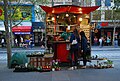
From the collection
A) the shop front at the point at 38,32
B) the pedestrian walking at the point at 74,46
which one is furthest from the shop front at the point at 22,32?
the pedestrian walking at the point at 74,46

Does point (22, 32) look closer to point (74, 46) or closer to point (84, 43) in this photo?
point (84, 43)

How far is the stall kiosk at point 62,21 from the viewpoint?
16422 millimetres

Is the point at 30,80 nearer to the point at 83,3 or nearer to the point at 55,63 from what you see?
the point at 55,63

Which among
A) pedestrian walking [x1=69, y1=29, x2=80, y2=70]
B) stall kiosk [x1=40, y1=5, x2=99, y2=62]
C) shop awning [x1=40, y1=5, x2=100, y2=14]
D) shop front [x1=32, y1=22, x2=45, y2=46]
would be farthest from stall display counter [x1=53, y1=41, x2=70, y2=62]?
shop front [x1=32, y1=22, x2=45, y2=46]

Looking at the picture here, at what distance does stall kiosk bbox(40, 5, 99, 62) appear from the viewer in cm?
1642

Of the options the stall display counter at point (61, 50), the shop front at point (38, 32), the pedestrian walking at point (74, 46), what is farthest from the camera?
the shop front at point (38, 32)

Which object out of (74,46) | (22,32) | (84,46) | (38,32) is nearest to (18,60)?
(74,46)

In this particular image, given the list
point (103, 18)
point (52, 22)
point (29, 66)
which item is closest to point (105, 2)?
point (103, 18)

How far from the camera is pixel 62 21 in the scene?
17.8 meters

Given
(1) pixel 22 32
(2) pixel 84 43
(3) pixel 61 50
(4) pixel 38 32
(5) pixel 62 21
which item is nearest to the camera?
(2) pixel 84 43

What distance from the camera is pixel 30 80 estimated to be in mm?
11719

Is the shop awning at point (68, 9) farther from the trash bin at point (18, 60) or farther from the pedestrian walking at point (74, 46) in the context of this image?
the trash bin at point (18, 60)

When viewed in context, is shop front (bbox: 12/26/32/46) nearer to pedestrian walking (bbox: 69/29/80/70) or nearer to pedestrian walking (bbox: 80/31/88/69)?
pedestrian walking (bbox: 80/31/88/69)

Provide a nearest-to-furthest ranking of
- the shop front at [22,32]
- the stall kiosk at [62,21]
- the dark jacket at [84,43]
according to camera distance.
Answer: the dark jacket at [84,43]
the stall kiosk at [62,21]
the shop front at [22,32]
